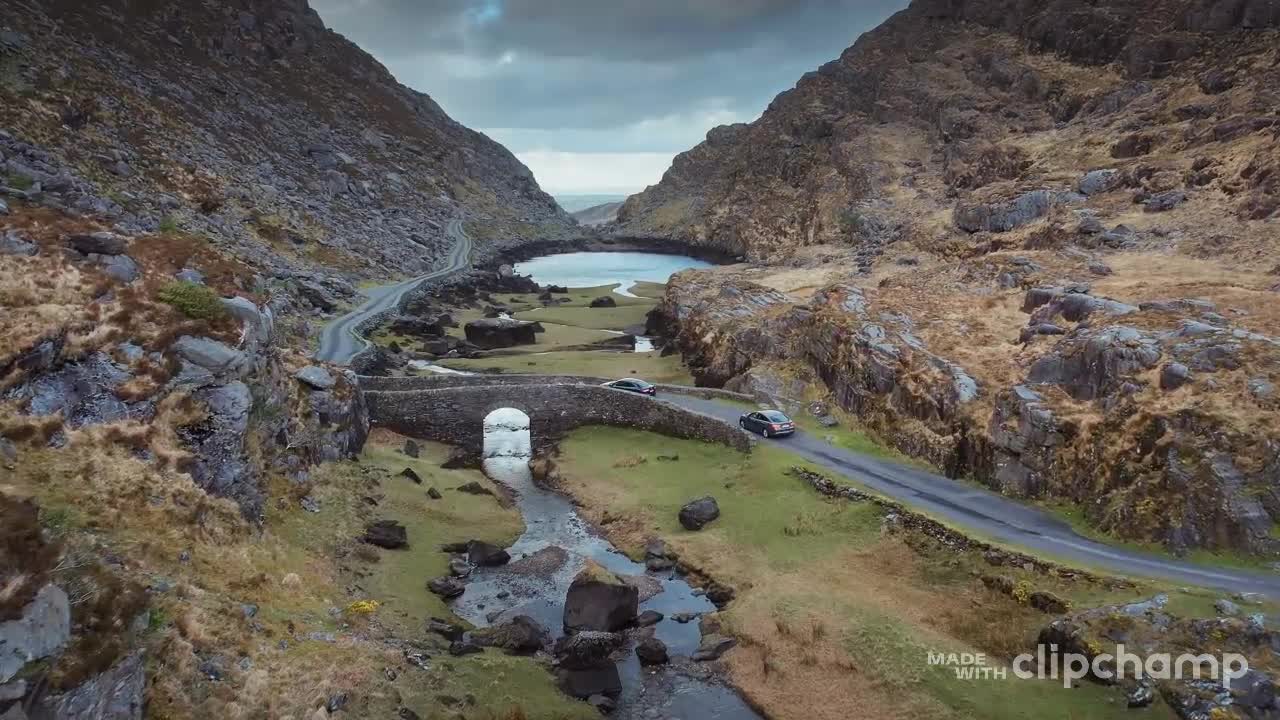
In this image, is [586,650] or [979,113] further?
[979,113]

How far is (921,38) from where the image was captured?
519 ft

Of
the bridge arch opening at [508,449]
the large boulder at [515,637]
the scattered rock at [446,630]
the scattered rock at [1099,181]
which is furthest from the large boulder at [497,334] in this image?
the scattered rock at [1099,181]

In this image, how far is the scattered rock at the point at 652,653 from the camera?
92.0ft

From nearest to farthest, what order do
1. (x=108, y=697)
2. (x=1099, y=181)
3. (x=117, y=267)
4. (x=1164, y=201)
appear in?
1. (x=108, y=697)
2. (x=117, y=267)
3. (x=1164, y=201)
4. (x=1099, y=181)

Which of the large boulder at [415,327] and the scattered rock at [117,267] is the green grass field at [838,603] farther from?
the large boulder at [415,327]

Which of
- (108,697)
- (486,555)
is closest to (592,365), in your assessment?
(486,555)

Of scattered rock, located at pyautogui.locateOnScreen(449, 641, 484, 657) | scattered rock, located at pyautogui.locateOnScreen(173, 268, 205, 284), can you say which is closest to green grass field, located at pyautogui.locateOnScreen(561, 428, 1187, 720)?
scattered rock, located at pyautogui.locateOnScreen(449, 641, 484, 657)

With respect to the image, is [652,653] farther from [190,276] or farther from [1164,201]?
[1164,201]

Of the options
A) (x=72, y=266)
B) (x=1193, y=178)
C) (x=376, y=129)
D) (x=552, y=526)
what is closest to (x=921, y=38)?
(x=1193, y=178)

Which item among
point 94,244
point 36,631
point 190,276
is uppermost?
point 94,244

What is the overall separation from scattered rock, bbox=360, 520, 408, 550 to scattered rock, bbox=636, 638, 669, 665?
13732 mm

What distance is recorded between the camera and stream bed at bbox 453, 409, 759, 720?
25.8 metres

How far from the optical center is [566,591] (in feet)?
111

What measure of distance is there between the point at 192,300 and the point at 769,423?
29112 millimetres
